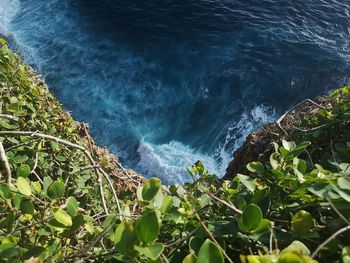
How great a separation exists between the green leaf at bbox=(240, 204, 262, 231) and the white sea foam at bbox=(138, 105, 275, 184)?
6.20 meters

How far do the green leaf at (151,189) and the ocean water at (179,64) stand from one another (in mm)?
6106

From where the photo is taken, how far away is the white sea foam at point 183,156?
7520 millimetres

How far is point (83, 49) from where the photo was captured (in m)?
10.4

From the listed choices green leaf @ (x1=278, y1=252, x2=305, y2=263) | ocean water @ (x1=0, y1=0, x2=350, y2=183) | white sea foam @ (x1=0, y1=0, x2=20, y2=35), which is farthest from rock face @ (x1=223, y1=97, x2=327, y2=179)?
white sea foam @ (x1=0, y1=0, x2=20, y2=35)

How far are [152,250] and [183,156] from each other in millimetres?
6857

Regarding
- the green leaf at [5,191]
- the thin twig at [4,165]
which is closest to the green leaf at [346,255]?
the green leaf at [5,191]

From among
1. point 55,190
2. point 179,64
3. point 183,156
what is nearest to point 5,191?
point 55,190

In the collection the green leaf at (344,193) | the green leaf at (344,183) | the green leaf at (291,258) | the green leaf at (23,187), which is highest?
the green leaf at (291,258)

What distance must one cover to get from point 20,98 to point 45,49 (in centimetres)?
730

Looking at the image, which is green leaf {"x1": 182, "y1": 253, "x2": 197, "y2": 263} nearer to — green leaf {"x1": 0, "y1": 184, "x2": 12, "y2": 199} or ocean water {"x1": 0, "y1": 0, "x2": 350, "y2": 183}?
green leaf {"x1": 0, "y1": 184, "x2": 12, "y2": 199}

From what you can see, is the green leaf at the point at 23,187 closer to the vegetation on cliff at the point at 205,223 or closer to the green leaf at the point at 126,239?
the vegetation on cliff at the point at 205,223

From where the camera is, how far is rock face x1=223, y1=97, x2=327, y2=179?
3809 millimetres

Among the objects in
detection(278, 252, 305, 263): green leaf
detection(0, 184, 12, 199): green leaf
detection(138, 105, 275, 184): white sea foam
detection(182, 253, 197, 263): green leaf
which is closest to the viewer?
detection(278, 252, 305, 263): green leaf

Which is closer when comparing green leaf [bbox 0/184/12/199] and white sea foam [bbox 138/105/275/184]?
green leaf [bbox 0/184/12/199]
